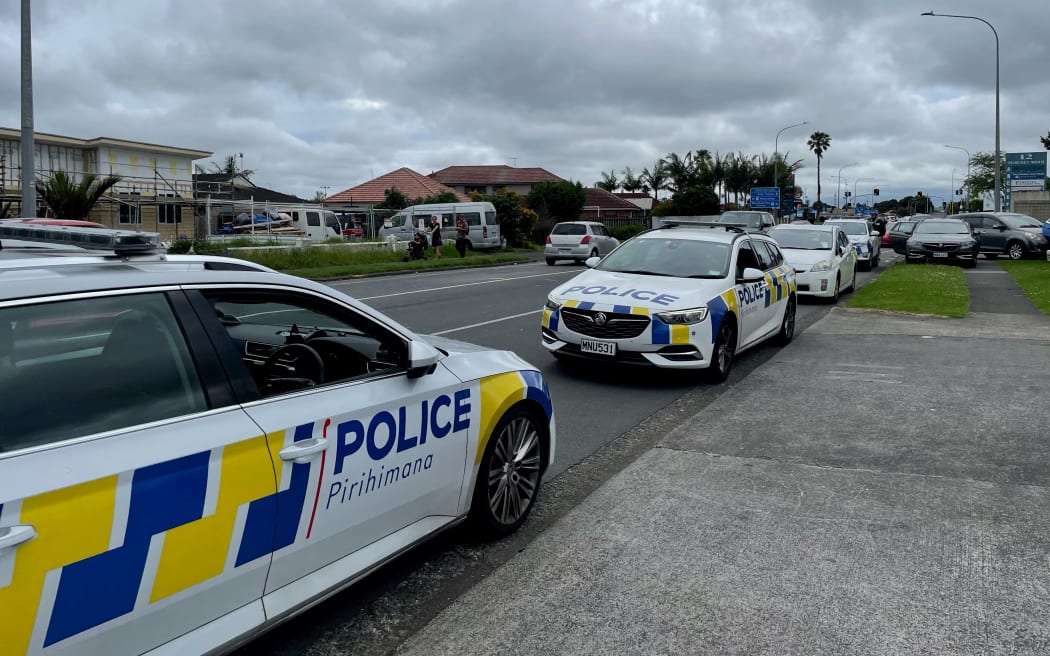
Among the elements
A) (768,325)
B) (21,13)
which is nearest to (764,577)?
(768,325)

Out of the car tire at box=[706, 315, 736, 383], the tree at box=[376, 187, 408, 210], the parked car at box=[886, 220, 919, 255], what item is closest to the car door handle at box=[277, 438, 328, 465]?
the car tire at box=[706, 315, 736, 383]

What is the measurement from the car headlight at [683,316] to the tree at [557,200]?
4577 cm

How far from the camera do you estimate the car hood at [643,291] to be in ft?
28.7

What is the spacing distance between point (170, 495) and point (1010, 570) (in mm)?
3823

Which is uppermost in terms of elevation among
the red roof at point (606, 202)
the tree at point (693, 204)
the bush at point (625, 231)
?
the red roof at point (606, 202)

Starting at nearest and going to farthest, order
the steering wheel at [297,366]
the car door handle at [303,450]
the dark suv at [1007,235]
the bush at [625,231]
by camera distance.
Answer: the car door handle at [303,450]
the steering wheel at [297,366]
the dark suv at [1007,235]
the bush at [625,231]

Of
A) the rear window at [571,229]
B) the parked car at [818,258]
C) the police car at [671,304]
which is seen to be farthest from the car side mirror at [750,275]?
the rear window at [571,229]

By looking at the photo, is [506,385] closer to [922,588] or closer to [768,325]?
[922,588]

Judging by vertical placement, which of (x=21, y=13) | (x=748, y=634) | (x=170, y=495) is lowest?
(x=748, y=634)

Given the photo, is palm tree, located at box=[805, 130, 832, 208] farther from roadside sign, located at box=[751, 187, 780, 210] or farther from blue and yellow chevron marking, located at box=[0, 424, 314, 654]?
blue and yellow chevron marking, located at box=[0, 424, 314, 654]

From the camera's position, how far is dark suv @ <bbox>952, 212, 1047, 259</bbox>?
3188 centimetres

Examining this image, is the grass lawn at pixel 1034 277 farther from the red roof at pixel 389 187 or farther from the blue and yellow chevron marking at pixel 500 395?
the red roof at pixel 389 187

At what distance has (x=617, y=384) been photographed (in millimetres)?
9047

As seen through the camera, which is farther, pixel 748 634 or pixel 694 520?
pixel 694 520
